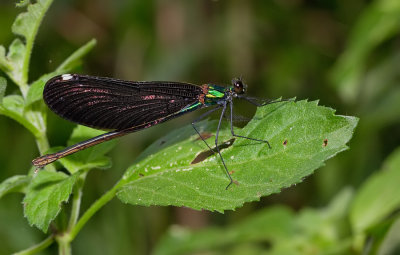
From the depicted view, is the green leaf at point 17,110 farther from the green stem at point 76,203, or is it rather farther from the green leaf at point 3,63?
the green stem at point 76,203

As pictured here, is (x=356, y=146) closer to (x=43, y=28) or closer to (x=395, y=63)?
(x=395, y=63)

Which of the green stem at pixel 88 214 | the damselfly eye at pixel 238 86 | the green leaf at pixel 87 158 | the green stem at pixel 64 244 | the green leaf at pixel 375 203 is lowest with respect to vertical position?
the green stem at pixel 64 244

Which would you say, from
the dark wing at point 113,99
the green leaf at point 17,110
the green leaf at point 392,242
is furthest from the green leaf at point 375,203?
the green leaf at point 17,110

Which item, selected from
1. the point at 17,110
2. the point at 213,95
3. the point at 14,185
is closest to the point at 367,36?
the point at 213,95

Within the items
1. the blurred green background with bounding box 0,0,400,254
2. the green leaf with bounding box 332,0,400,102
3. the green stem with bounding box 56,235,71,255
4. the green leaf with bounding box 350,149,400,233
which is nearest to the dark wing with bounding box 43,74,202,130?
the green stem with bounding box 56,235,71,255

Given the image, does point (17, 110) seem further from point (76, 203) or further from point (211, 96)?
point (211, 96)

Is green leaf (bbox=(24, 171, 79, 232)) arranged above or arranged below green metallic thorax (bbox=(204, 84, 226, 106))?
below

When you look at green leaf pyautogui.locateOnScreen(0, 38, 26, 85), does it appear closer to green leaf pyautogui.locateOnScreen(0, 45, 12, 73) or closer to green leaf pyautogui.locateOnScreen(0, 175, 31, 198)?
green leaf pyautogui.locateOnScreen(0, 45, 12, 73)
